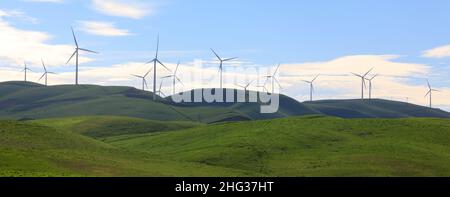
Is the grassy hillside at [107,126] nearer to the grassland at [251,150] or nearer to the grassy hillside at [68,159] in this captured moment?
the grassland at [251,150]

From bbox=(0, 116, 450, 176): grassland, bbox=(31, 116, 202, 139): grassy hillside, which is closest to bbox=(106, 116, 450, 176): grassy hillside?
bbox=(0, 116, 450, 176): grassland

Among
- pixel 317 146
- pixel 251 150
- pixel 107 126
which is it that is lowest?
pixel 107 126

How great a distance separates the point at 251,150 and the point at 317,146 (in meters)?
12.4

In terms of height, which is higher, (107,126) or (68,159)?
(68,159)

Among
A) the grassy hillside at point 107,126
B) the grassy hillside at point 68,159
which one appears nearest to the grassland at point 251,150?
the grassy hillside at point 68,159

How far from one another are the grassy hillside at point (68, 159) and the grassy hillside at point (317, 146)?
7.38m

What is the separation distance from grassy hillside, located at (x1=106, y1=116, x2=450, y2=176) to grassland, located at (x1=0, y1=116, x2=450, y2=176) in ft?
0.42

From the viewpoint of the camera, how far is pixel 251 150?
10012 cm

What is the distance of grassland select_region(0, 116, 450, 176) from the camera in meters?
77.0

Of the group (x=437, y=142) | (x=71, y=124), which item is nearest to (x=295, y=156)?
(x=437, y=142)

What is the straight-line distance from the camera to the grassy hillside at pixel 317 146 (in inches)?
3410

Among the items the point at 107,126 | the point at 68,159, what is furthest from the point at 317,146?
the point at 107,126

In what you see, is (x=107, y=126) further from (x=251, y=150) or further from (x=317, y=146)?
(x=317, y=146)
